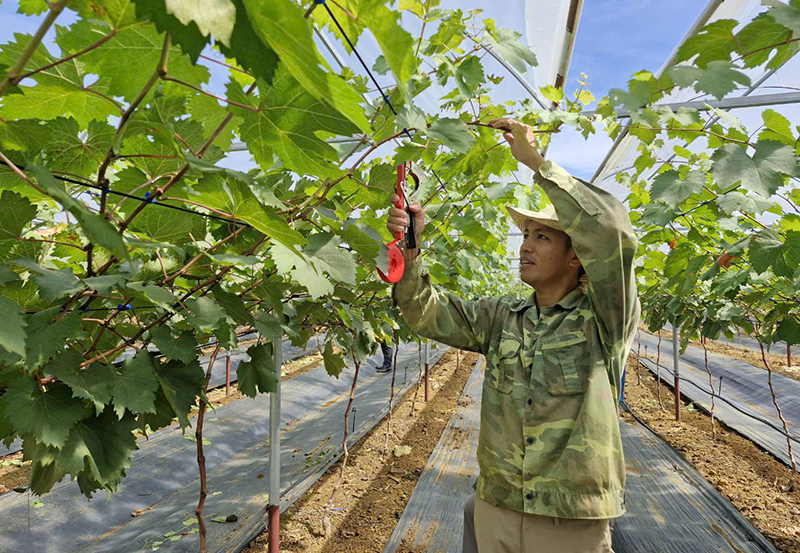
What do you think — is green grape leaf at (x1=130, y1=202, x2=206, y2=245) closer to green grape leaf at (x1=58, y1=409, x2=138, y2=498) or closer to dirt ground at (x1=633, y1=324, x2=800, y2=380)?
green grape leaf at (x1=58, y1=409, x2=138, y2=498)

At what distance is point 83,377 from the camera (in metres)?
0.83

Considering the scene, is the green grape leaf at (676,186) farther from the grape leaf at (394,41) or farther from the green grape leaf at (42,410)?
the green grape leaf at (42,410)

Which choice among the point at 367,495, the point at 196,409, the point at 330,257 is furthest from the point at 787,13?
the point at 196,409

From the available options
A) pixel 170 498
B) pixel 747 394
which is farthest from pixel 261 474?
pixel 747 394

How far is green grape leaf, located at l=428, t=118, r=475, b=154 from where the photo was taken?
41.6 inches

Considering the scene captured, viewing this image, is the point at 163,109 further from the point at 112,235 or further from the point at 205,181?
the point at 112,235

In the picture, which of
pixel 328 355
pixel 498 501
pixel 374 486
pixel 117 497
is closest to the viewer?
pixel 498 501

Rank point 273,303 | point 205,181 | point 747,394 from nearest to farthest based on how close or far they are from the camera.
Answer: point 205,181
point 273,303
point 747,394

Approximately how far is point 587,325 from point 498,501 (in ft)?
2.14

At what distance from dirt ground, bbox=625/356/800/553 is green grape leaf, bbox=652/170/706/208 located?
3.25m

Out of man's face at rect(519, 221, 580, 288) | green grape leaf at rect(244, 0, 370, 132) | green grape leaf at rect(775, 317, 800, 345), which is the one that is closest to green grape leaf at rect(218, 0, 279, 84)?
green grape leaf at rect(244, 0, 370, 132)

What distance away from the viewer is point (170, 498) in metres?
3.86

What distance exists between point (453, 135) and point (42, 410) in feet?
3.03

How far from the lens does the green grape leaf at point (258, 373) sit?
144 cm
